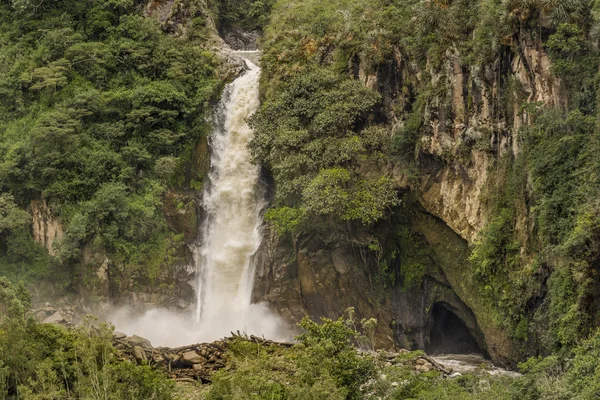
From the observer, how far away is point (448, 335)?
33.4m

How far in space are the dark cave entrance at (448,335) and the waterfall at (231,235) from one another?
596cm

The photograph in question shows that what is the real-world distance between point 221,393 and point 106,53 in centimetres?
2236

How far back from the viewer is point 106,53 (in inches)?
1548

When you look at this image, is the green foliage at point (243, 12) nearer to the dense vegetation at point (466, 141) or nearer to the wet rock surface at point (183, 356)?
the dense vegetation at point (466, 141)

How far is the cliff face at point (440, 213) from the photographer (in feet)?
91.8

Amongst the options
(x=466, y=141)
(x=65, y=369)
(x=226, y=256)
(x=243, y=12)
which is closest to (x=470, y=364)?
(x=466, y=141)

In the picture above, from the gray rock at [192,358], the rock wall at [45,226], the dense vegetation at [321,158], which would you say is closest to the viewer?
the dense vegetation at [321,158]

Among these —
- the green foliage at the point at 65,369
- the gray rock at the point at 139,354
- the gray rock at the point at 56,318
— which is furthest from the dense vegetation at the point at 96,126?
the green foliage at the point at 65,369

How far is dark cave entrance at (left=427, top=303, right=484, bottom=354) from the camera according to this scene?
32719 mm

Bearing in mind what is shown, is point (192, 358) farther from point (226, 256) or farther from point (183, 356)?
point (226, 256)

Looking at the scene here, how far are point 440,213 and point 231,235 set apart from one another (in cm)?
929

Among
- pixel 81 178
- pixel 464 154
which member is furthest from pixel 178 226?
pixel 464 154

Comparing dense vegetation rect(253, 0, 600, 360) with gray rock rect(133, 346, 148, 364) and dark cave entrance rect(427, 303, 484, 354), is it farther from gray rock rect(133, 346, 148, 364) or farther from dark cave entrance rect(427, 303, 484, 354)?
gray rock rect(133, 346, 148, 364)

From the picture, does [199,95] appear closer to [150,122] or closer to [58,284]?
[150,122]
